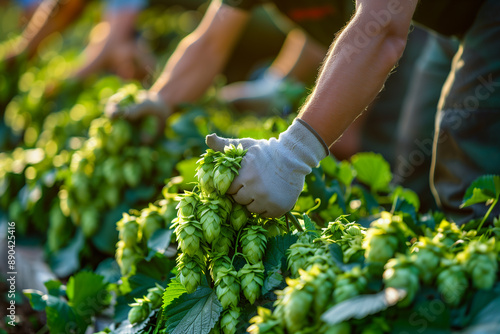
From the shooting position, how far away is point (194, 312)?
1.24 m

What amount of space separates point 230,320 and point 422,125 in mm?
2355

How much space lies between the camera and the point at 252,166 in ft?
4.13

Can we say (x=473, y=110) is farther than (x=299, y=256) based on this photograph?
Yes

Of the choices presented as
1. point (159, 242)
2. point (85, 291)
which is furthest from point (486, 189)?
point (85, 291)

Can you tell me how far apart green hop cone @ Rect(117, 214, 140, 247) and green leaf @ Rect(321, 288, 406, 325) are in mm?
999

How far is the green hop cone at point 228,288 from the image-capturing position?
1.19m

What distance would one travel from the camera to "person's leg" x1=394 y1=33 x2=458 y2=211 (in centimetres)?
290

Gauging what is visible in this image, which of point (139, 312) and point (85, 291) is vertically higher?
point (139, 312)

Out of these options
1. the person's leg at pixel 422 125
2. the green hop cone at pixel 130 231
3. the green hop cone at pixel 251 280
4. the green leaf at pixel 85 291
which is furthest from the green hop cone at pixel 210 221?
the person's leg at pixel 422 125

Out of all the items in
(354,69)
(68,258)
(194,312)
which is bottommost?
(68,258)

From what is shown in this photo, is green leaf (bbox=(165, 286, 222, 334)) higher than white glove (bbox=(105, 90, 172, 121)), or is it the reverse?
white glove (bbox=(105, 90, 172, 121))

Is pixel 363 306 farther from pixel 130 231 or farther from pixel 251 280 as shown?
pixel 130 231

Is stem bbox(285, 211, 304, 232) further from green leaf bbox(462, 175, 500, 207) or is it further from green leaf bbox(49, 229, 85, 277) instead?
green leaf bbox(49, 229, 85, 277)

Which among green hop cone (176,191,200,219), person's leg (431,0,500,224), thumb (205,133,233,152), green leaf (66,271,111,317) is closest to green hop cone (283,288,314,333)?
green hop cone (176,191,200,219)
